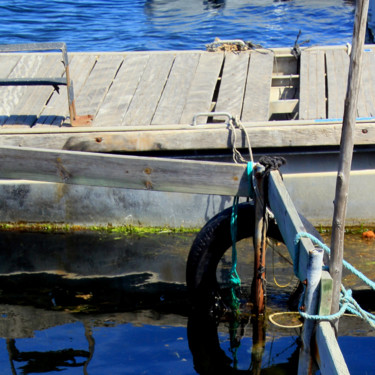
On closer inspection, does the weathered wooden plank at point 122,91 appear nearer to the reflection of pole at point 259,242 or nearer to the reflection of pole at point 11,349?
the reflection of pole at point 259,242

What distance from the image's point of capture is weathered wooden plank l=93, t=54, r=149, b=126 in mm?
7000

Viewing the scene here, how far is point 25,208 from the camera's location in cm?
700

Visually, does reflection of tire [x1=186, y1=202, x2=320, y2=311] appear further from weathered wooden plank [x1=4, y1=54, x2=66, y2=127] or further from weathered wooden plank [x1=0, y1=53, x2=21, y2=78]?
weathered wooden plank [x1=0, y1=53, x2=21, y2=78]

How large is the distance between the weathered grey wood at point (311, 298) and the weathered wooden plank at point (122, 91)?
380 cm

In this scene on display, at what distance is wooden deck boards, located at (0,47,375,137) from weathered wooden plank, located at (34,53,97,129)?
0.01m

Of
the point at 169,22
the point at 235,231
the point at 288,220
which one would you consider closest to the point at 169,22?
the point at 169,22

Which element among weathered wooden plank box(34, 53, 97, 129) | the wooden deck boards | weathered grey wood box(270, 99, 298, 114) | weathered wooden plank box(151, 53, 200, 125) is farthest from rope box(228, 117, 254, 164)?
weathered wooden plank box(34, 53, 97, 129)

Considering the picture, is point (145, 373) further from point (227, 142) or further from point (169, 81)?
point (169, 81)

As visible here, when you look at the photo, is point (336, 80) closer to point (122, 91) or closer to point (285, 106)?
point (285, 106)

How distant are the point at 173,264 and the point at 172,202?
68 centimetres

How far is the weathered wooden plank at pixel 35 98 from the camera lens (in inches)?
280

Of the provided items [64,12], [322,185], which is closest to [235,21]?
[64,12]

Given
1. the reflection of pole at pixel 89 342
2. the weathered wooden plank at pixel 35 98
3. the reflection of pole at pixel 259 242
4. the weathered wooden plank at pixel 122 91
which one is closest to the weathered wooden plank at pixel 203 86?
the weathered wooden plank at pixel 122 91

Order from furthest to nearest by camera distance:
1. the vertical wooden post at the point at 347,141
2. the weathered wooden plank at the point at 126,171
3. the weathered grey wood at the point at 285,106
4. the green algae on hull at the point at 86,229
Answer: the weathered grey wood at the point at 285,106
the green algae on hull at the point at 86,229
the weathered wooden plank at the point at 126,171
the vertical wooden post at the point at 347,141
